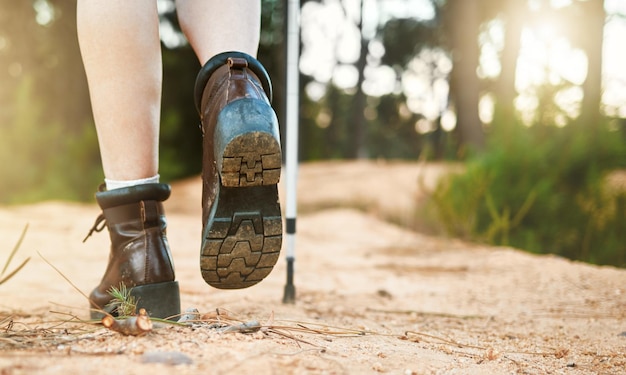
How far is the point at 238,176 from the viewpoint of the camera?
3.43 ft

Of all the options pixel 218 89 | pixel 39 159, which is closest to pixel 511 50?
pixel 39 159

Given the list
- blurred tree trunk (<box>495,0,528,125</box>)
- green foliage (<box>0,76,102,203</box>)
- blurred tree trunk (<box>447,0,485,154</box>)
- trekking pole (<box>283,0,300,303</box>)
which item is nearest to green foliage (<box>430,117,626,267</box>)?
trekking pole (<box>283,0,300,303</box>)

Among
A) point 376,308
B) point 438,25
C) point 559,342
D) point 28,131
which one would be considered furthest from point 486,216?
point 438,25

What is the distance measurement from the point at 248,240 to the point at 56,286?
3.75 ft

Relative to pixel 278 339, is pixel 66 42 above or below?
above

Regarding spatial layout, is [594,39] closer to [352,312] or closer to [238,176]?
[352,312]

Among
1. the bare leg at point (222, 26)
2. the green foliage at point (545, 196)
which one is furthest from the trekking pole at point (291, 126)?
the green foliage at point (545, 196)

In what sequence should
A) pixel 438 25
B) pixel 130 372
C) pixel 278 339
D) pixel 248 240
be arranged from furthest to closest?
pixel 438 25 < pixel 248 240 < pixel 278 339 < pixel 130 372

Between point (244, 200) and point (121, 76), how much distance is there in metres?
0.37

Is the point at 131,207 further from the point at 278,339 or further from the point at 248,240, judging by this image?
the point at 278,339

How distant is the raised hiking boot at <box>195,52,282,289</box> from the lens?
1040mm

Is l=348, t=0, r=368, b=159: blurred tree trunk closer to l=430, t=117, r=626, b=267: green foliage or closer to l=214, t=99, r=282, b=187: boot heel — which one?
l=430, t=117, r=626, b=267: green foliage

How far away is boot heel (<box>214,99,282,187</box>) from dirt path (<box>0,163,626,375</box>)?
25 cm

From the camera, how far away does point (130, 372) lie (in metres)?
0.72
